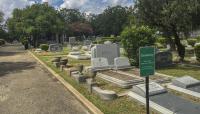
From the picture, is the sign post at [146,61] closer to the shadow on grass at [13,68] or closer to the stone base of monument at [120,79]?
the stone base of monument at [120,79]

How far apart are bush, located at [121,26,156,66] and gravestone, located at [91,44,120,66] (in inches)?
30.2

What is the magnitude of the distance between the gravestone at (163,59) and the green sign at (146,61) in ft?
34.0

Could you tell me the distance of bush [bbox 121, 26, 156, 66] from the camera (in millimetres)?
16688

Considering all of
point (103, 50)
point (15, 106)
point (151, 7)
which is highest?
point (151, 7)

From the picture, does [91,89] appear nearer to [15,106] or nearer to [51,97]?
[51,97]

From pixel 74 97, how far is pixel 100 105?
2.06 metres

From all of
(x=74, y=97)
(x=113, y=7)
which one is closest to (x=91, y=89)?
(x=74, y=97)

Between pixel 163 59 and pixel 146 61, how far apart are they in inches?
428

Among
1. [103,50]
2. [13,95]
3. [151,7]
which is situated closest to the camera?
[13,95]

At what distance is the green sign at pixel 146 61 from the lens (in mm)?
6594

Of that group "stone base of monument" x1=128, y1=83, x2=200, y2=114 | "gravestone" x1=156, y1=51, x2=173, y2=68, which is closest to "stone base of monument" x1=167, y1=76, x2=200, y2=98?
"stone base of monument" x1=128, y1=83, x2=200, y2=114

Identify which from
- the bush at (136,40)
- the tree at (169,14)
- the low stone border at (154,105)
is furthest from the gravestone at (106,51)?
the low stone border at (154,105)

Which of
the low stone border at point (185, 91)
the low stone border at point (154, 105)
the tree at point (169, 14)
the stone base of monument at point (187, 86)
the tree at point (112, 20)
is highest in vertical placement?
the tree at point (112, 20)

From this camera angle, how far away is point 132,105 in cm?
895
